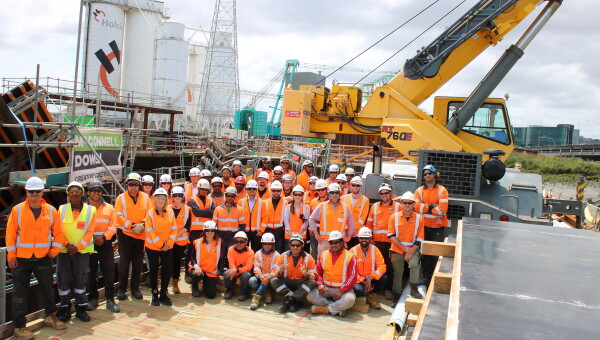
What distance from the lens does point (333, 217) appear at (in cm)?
802

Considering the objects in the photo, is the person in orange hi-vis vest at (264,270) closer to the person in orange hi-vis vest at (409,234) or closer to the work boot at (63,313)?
the person in orange hi-vis vest at (409,234)

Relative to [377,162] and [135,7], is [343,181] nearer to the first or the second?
[377,162]

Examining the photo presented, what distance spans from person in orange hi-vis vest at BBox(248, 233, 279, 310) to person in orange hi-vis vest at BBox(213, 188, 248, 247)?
77 centimetres

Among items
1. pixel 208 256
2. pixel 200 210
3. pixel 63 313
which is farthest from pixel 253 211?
pixel 63 313

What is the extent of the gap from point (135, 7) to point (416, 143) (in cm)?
3496

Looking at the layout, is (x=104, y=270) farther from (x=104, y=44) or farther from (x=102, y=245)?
(x=104, y=44)

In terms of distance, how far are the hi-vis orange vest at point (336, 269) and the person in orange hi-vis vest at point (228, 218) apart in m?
1.86

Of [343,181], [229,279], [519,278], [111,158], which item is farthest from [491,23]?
[111,158]

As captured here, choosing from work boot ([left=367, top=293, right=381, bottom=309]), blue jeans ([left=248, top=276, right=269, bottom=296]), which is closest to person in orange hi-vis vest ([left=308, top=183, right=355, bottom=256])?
work boot ([left=367, top=293, right=381, bottom=309])

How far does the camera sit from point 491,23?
10234 millimetres

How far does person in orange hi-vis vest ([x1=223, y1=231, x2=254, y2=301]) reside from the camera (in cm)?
762

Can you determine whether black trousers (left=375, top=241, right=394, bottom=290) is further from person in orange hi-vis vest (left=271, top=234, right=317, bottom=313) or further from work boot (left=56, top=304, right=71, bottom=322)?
work boot (left=56, top=304, right=71, bottom=322)

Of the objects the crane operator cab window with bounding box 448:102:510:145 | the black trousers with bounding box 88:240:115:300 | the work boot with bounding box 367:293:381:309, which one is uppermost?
the crane operator cab window with bounding box 448:102:510:145

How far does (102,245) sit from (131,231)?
46 centimetres
